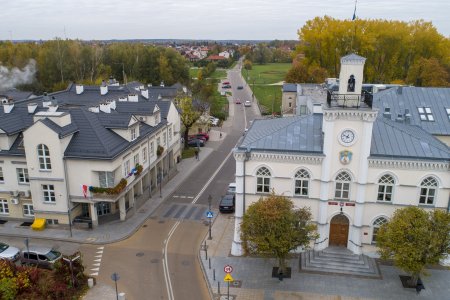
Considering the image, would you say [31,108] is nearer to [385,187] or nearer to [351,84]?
[351,84]

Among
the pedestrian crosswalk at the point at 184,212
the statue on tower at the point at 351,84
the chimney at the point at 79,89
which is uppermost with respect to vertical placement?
the statue on tower at the point at 351,84

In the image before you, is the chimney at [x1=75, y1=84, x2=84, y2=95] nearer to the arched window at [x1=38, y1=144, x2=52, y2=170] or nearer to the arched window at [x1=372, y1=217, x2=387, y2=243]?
the arched window at [x1=38, y1=144, x2=52, y2=170]

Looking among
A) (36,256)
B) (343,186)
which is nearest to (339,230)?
(343,186)

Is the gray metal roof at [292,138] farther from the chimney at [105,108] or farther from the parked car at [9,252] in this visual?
the parked car at [9,252]

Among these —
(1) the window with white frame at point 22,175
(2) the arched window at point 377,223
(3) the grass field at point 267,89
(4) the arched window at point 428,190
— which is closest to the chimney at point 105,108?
(1) the window with white frame at point 22,175

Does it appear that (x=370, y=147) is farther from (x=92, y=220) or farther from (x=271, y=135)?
(x=92, y=220)
